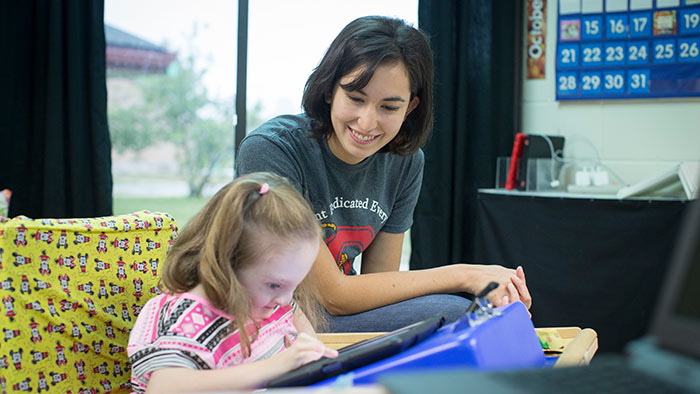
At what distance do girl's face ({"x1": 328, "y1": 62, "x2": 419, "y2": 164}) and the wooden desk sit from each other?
0.43m

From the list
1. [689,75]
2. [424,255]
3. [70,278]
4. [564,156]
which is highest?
[689,75]

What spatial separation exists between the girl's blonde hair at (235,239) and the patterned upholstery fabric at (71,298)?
0.16 meters

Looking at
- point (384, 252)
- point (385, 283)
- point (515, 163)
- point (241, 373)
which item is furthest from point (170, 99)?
point (241, 373)

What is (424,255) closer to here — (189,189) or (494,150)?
(494,150)

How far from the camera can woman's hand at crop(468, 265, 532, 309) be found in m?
1.19

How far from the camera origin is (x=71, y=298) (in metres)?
1.06

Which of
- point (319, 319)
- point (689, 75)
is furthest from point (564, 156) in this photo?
point (319, 319)

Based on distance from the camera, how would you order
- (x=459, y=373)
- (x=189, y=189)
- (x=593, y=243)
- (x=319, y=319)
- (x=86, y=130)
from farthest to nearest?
(x=189, y=189)
(x=86, y=130)
(x=593, y=243)
(x=319, y=319)
(x=459, y=373)

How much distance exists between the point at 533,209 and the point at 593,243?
0.25 meters

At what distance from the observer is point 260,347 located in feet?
3.39

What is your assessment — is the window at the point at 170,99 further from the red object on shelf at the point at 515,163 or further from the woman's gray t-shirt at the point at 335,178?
the woman's gray t-shirt at the point at 335,178

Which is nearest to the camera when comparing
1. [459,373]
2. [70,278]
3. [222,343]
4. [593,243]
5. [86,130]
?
[459,373]

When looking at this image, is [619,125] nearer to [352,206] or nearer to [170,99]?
[352,206]

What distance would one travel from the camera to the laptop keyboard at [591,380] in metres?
0.38
